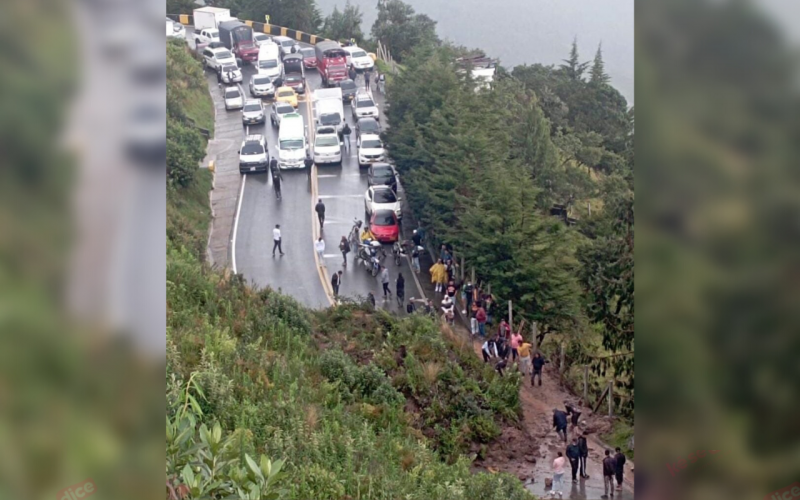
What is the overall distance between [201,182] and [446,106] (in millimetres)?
5379

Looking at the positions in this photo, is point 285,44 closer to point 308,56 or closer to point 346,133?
point 308,56

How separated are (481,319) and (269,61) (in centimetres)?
1134

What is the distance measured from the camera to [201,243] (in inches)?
632

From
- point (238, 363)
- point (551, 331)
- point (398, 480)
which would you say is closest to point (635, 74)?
point (398, 480)

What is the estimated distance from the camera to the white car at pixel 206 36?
2280cm

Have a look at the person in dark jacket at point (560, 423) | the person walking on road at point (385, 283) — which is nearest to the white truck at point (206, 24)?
the person walking on road at point (385, 283)

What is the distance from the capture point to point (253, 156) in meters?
19.1

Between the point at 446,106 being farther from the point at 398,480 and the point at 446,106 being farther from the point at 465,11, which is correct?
the point at 398,480

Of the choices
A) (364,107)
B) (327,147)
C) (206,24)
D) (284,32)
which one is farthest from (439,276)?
(206,24)

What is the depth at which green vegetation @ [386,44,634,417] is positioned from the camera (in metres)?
13.5

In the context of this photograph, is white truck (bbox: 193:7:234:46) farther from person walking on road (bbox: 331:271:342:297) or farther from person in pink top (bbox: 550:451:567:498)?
person in pink top (bbox: 550:451:567:498)

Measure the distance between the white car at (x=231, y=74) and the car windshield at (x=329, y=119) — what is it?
144 inches

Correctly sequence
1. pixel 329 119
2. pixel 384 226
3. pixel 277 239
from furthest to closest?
pixel 329 119, pixel 384 226, pixel 277 239

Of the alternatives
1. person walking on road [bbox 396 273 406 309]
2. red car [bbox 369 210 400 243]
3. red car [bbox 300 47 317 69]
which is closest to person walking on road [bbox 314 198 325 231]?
red car [bbox 369 210 400 243]
